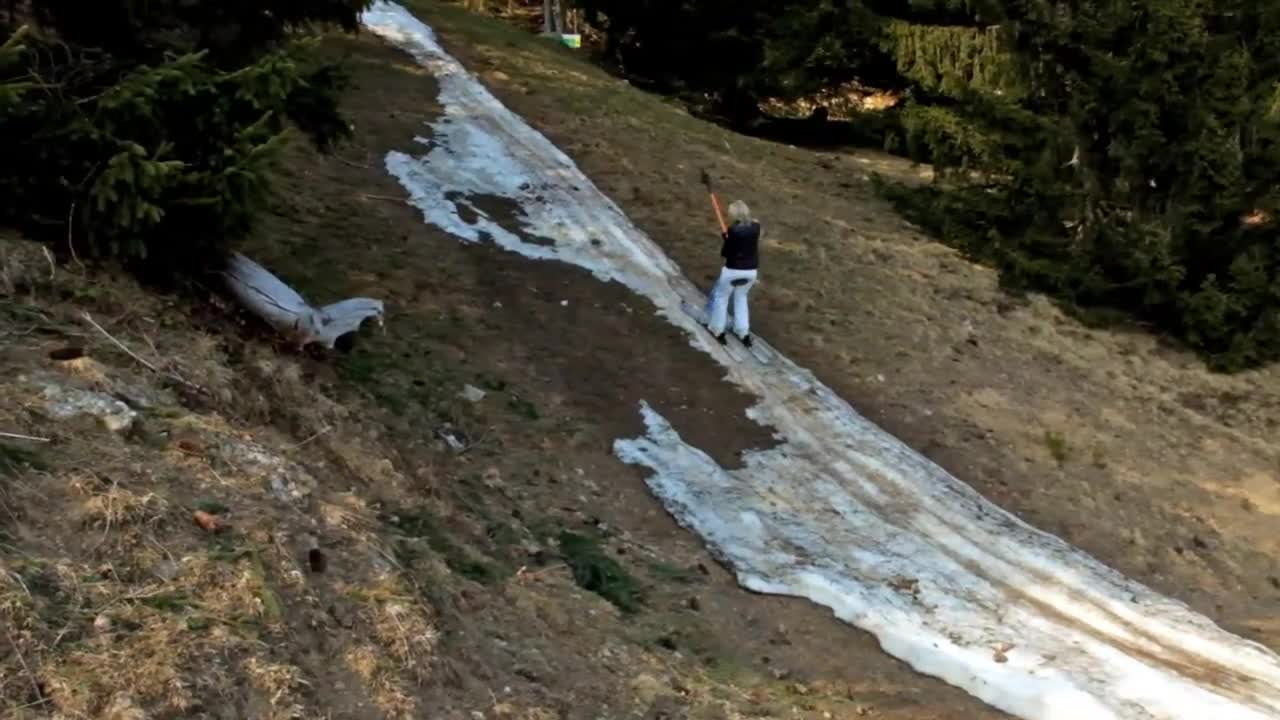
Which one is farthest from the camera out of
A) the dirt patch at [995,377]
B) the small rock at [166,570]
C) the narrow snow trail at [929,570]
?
the dirt patch at [995,377]

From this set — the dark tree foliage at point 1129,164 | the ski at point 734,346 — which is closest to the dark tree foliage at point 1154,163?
the dark tree foliage at point 1129,164

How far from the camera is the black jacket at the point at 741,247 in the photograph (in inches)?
478

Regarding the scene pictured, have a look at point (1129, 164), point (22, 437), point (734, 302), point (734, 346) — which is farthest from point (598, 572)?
point (1129, 164)

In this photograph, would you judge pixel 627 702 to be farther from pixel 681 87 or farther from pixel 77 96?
pixel 681 87

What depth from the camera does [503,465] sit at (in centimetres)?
895

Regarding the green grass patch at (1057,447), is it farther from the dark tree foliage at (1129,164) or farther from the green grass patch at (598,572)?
the green grass patch at (598,572)

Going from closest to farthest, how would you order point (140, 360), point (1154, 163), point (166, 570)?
point (166, 570)
point (140, 360)
point (1154, 163)

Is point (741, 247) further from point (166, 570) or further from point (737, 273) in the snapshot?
point (166, 570)

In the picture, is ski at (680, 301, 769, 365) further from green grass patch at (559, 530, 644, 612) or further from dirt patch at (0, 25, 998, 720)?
green grass patch at (559, 530, 644, 612)

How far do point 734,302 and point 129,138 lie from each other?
7531mm

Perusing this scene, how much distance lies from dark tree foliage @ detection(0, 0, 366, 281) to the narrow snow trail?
455 cm

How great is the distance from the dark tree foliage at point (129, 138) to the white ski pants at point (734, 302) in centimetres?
611

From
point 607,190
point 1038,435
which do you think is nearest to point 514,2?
point 607,190

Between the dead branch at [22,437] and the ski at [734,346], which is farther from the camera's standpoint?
the ski at [734,346]
